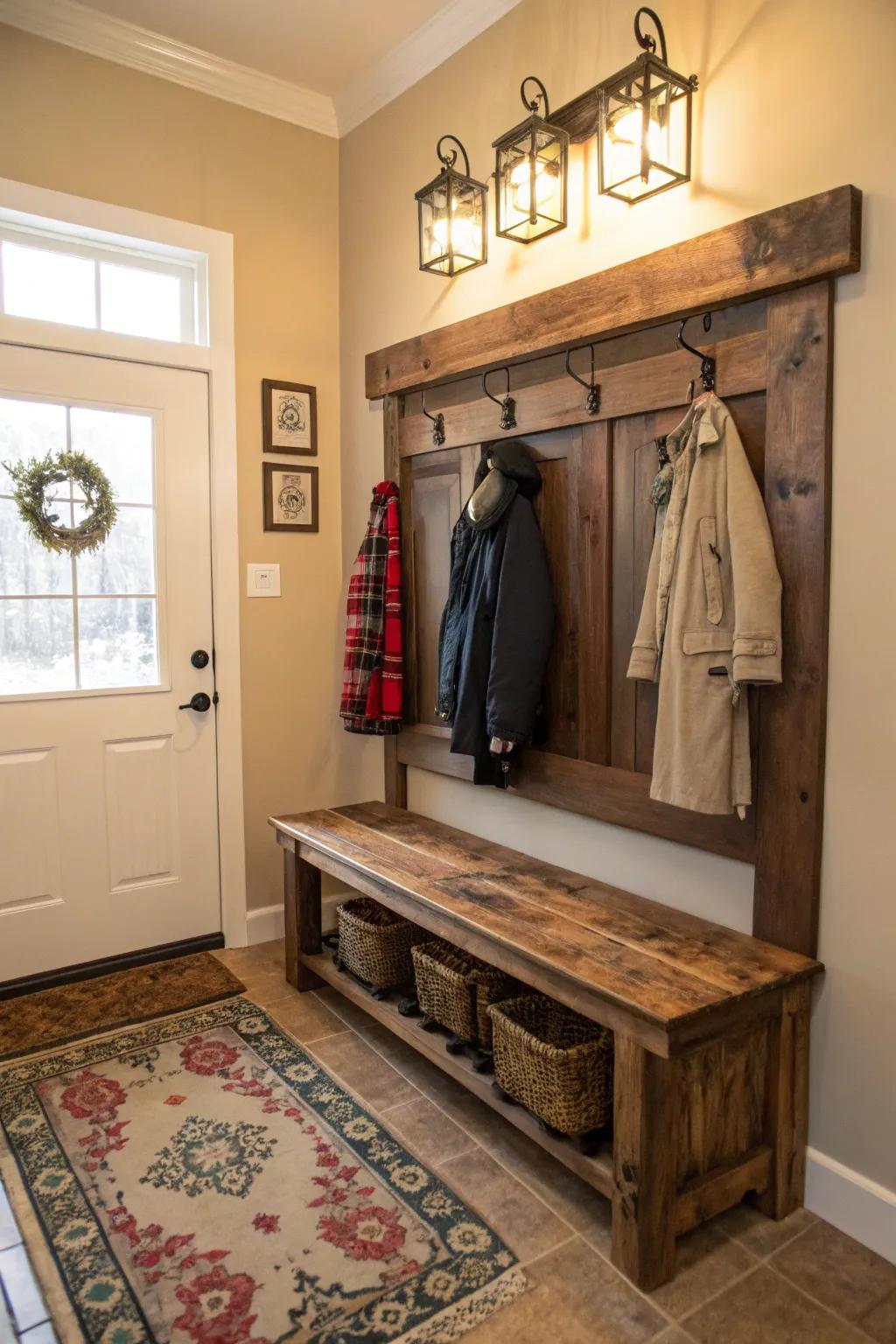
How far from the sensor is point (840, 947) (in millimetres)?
1823

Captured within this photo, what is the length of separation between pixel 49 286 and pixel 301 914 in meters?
2.12

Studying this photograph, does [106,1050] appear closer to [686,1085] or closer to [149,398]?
[686,1085]

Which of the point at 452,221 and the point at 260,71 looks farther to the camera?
the point at 260,71

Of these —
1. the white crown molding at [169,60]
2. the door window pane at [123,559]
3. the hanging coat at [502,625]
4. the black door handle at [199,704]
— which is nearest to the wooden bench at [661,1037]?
the hanging coat at [502,625]

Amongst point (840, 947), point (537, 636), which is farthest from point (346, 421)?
point (840, 947)

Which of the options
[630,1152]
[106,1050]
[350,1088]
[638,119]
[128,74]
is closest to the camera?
[630,1152]

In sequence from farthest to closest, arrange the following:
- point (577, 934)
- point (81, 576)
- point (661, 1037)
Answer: point (81, 576) < point (577, 934) < point (661, 1037)

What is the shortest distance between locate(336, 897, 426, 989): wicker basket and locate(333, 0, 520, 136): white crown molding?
261cm

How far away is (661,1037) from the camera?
5.22 feet

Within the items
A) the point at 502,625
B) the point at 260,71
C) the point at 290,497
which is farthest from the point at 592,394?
the point at 260,71

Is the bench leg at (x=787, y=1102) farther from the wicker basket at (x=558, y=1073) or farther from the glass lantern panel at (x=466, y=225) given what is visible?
the glass lantern panel at (x=466, y=225)

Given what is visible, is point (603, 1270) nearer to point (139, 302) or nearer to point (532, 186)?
point (532, 186)

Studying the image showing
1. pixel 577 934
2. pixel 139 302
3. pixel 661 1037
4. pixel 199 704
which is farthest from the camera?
pixel 199 704

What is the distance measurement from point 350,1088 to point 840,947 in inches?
49.7
